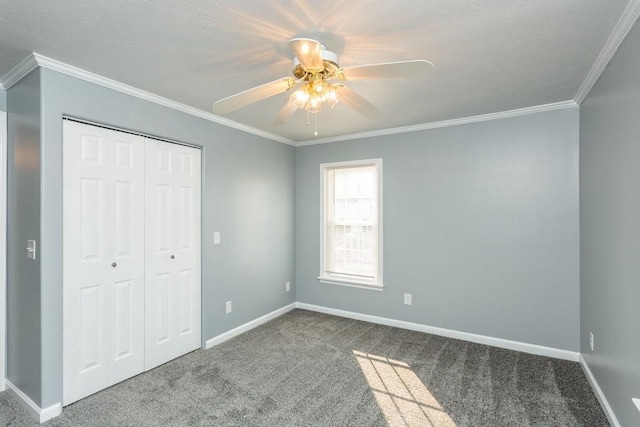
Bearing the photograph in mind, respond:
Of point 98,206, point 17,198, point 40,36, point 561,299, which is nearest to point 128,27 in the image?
point 40,36

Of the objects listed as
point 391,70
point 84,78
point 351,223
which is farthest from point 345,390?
Answer: point 84,78

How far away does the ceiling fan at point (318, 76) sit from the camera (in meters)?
1.55

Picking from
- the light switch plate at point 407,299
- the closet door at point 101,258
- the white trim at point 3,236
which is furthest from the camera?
the light switch plate at point 407,299

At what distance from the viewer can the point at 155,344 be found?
9.68 ft

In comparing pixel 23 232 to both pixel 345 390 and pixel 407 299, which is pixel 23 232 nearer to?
pixel 345 390

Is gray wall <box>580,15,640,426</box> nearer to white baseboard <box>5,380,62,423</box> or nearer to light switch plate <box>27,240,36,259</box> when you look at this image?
white baseboard <box>5,380,62,423</box>

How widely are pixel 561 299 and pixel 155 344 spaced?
3730 millimetres

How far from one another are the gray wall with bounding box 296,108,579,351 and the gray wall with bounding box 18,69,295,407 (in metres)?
1.03

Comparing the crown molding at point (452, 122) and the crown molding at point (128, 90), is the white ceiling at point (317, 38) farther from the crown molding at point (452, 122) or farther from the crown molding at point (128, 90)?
the crown molding at point (452, 122)

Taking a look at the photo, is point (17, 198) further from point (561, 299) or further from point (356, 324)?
point (561, 299)

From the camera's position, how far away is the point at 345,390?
102 inches

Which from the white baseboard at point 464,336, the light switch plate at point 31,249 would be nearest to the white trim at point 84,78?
the light switch plate at point 31,249

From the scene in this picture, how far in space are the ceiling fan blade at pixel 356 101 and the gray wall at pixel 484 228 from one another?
188cm

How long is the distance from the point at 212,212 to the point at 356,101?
2.06m
